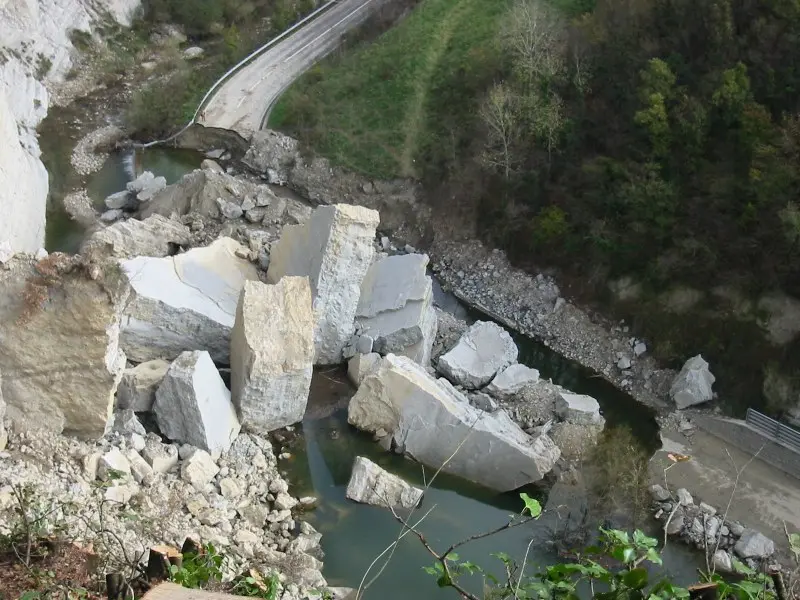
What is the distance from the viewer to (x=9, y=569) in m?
6.03

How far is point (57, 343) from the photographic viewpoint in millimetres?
12758

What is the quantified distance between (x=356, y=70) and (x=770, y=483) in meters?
18.5

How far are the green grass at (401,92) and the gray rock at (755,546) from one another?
13863mm

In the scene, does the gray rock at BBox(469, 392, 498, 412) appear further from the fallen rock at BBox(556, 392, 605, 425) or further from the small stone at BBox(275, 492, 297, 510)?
the small stone at BBox(275, 492, 297, 510)

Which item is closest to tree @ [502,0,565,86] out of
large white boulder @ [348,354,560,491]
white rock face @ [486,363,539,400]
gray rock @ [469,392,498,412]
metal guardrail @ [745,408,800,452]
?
white rock face @ [486,363,539,400]

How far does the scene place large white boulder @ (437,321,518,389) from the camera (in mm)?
17891

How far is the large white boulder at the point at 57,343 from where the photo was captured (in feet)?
40.7

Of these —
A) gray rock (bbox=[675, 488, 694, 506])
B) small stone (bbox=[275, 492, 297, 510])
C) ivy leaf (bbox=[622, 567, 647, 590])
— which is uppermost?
ivy leaf (bbox=[622, 567, 647, 590])

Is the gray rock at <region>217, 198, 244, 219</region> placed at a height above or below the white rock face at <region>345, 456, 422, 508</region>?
above

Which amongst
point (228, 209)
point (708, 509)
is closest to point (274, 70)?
point (228, 209)

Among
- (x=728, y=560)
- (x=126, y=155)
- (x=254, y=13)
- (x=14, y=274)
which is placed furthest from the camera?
(x=254, y=13)

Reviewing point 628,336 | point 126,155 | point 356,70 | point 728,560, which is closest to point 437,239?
point 628,336

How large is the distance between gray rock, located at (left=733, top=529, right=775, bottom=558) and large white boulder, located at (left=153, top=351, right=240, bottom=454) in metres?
9.28

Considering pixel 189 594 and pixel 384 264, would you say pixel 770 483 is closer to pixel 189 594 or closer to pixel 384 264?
pixel 384 264
